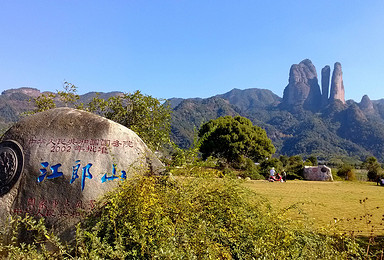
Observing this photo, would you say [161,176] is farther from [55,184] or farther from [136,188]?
[55,184]

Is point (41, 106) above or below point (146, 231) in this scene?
above

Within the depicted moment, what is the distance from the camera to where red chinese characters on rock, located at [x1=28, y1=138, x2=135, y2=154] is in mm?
4504

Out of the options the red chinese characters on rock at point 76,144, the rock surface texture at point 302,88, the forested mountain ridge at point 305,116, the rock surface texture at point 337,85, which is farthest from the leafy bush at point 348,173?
the rock surface texture at point 302,88

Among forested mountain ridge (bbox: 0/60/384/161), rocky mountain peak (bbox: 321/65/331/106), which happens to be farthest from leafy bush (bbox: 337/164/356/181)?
rocky mountain peak (bbox: 321/65/331/106)

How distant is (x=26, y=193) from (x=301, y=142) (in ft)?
417

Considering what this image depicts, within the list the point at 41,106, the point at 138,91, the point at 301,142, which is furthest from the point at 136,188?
the point at 301,142

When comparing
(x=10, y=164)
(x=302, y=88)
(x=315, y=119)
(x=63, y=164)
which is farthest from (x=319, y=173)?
(x=302, y=88)

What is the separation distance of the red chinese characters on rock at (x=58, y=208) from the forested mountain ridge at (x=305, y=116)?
71709mm

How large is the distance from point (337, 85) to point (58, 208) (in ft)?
606

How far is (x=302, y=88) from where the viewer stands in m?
175

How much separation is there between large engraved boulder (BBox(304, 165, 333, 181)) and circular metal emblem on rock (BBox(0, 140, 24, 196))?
25.6 metres

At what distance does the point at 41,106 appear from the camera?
8492 mm

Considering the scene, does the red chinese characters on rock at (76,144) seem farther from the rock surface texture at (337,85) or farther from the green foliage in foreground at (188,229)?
the rock surface texture at (337,85)

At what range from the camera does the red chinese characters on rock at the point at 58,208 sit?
166 inches
